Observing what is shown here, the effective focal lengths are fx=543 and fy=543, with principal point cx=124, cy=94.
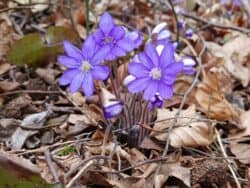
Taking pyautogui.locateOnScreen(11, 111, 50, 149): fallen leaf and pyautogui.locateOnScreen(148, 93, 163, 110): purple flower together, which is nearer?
pyautogui.locateOnScreen(148, 93, 163, 110): purple flower

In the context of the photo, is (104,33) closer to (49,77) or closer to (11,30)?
(49,77)

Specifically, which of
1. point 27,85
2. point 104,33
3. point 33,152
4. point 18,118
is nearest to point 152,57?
point 104,33

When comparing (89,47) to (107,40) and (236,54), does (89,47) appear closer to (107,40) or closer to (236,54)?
(107,40)

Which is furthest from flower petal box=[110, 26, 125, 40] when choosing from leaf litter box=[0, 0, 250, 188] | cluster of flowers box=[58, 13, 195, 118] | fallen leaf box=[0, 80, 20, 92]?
fallen leaf box=[0, 80, 20, 92]

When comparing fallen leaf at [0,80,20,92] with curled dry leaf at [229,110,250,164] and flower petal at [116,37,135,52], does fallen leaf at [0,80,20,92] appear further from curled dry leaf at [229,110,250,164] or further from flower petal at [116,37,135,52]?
curled dry leaf at [229,110,250,164]

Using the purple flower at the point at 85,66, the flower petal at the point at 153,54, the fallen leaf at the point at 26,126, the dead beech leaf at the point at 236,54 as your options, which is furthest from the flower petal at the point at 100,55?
the dead beech leaf at the point at 236,54

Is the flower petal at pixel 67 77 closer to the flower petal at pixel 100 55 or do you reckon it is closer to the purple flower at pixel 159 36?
the flower petal at pixel 100 55

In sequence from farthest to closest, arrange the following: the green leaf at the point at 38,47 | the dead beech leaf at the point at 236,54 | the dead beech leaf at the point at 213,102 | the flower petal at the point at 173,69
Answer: the dead beech leaf at the point at 236,54
the green leaf at the point at 38,47
the dead beech leaf at the point at 213,102
the flower petal at the point at 173,69
